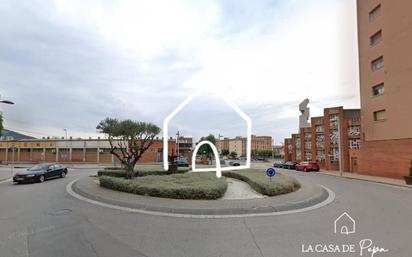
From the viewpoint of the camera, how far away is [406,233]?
7.32 meters

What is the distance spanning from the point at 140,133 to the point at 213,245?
621 inches

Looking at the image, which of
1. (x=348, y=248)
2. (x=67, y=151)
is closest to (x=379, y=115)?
(x=348, y=248)

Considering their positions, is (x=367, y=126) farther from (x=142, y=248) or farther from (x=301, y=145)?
(x=142, y=248)

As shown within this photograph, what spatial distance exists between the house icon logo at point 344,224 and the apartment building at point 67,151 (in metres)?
54.2

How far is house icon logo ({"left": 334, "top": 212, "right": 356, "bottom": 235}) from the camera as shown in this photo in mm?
7574

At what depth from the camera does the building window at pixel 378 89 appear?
30920 millimetres

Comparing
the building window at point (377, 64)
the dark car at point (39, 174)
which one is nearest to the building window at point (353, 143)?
the building window at point (377, 64)

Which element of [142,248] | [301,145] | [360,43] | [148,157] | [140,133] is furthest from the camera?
[148,157]

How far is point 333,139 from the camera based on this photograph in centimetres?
4428

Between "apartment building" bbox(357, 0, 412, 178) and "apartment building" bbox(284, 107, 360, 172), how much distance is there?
4.54 m

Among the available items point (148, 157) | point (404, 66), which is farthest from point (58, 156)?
point (404, 66)

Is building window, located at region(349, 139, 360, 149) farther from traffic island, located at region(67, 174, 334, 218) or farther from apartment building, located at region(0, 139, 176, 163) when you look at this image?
apartment building, located at region(0, 139, 176, 163)

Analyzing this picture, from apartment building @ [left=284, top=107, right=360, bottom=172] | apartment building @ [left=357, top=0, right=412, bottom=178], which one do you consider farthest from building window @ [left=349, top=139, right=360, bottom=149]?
apartment building @ [left=357, top=0, right=412, bottom=178]

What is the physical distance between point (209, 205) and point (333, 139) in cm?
3846
